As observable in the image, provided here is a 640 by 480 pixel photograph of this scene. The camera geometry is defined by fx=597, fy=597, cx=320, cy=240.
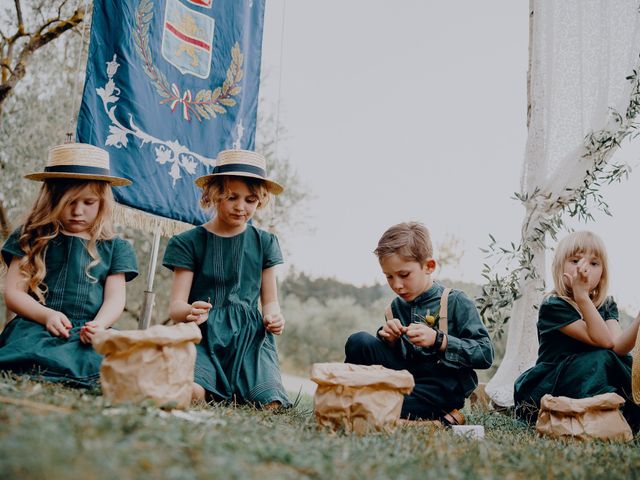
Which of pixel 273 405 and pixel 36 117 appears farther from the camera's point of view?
pixel 36 117

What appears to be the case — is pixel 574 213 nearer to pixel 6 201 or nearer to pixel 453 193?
pixel 453 193

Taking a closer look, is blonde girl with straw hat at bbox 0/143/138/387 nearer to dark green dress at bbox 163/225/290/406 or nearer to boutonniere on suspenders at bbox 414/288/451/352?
dark green dress at bbox 163/225/290/406

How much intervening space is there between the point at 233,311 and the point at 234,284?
0.14m

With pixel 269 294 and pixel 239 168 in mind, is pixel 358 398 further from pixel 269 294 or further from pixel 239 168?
pixel 239 168

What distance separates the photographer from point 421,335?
8.22 ft

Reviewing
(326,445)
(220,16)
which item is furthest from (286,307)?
(326,445)

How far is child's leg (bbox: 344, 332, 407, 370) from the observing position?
276cm

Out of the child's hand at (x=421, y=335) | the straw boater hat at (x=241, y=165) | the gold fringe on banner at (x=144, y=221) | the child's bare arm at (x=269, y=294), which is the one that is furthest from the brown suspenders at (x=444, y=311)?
the gold fringe on banner at (x=144, y=221)

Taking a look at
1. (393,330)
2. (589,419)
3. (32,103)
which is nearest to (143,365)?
(393,330)

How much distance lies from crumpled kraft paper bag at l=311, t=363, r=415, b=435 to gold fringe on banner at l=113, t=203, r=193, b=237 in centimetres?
186

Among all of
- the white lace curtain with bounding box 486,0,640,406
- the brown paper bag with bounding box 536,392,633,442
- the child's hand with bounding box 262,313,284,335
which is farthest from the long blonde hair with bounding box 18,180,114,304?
the white lace curtain with bounding box 486,0,640,406

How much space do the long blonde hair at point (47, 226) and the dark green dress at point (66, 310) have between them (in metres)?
0.03

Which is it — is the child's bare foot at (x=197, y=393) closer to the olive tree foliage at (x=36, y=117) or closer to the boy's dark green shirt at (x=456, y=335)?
the boy's dark green shirt at (x=456, y=335)

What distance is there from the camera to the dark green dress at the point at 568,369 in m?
2.61
